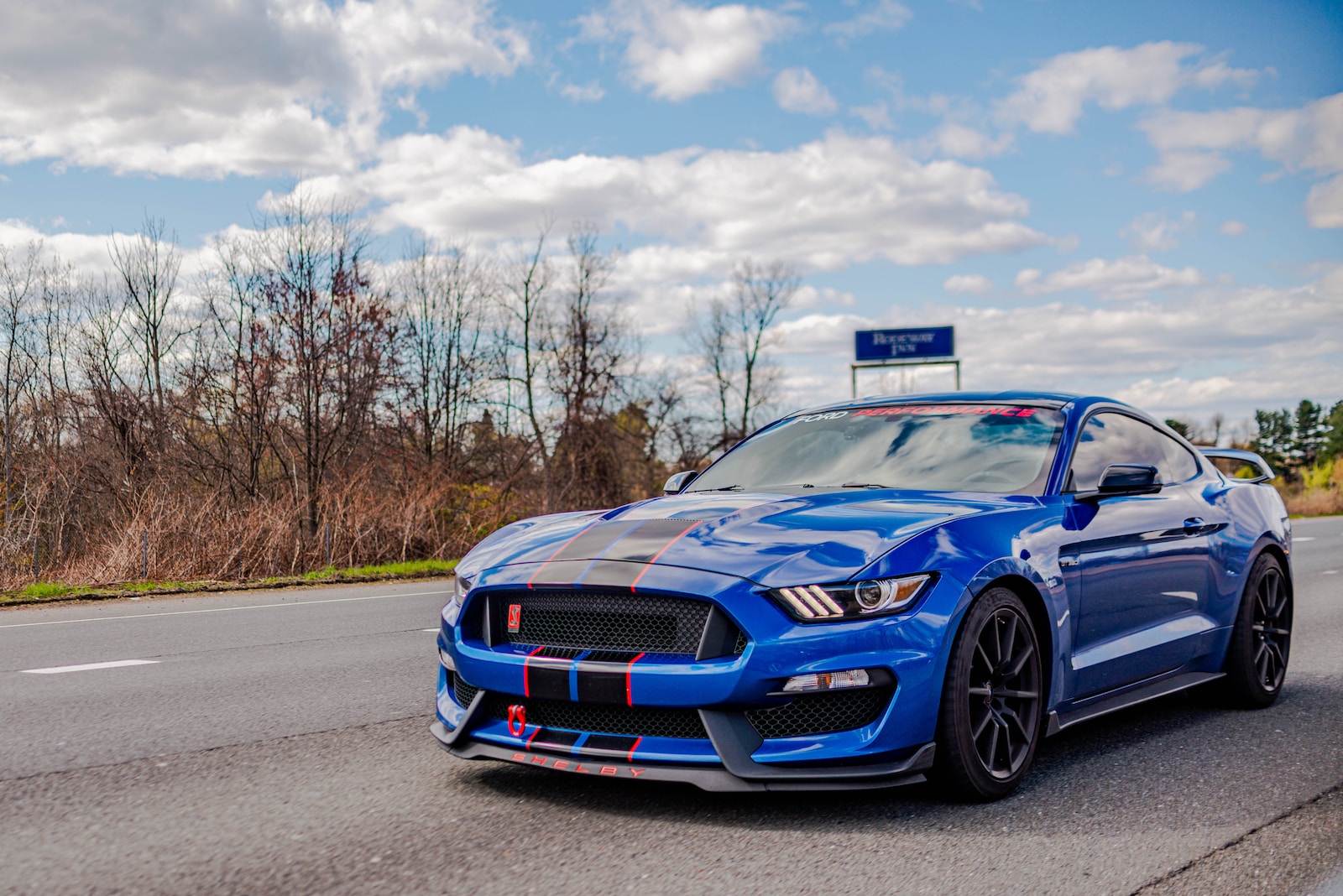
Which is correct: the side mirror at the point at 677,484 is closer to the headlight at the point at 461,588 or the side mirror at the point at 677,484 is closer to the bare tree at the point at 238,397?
the headlight at the point at 461,588

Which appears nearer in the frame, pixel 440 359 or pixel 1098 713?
pixel 1098 713

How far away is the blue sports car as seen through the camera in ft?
12.0

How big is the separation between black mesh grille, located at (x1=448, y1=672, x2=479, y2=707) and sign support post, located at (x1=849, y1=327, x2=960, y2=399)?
1779 inches

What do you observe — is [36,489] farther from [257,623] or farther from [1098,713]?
[1098,713]

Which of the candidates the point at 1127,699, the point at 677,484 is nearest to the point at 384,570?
the point at 677,484

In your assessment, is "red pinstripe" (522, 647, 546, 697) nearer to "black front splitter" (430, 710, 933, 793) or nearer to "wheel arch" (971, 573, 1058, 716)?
"black front splitter" (430, 710, 933, 793)

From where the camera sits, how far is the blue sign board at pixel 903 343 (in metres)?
48.7

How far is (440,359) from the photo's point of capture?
40125 millimetres

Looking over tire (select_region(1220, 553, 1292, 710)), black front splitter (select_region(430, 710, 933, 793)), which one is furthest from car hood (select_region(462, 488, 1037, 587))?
tire (select_region(1220, 553, 1292, 710))

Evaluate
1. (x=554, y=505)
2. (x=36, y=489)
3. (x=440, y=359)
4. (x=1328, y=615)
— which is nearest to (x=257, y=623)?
(x=36, y=489)

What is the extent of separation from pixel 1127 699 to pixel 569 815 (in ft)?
8.45

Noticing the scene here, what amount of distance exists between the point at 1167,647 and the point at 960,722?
1.92 m

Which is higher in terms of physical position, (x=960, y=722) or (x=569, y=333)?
(x=569, y=333)

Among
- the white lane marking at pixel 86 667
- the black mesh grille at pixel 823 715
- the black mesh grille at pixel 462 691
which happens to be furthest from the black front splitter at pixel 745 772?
the white lane marking at pixel 86 667
